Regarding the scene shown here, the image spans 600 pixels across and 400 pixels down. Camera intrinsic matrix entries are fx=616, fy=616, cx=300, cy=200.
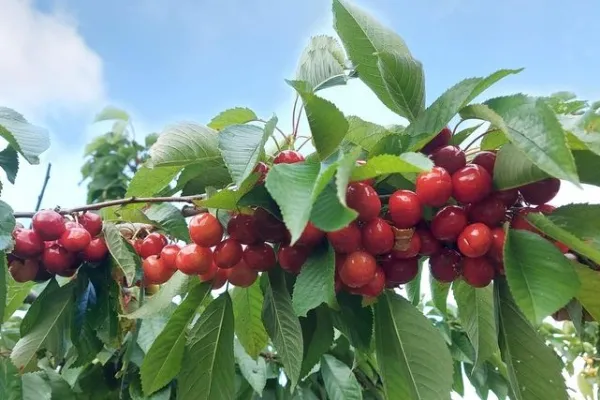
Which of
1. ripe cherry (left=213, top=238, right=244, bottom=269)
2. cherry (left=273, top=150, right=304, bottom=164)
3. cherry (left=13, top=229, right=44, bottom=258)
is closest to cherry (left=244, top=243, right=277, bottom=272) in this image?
ripe cherry (left=213, top=238, right=244, bottom=269)

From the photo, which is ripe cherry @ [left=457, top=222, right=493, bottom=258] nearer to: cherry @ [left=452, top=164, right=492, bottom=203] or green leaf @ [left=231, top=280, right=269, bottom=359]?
cherry @ [left=452, top=164, right=492, bottom=203]

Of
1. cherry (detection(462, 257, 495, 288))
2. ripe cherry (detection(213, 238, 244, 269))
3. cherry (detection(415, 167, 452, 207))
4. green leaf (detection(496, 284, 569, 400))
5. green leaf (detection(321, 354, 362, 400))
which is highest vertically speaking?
ripe cherry (detection(213, 238, 244, 269))

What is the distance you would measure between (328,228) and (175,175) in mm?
463

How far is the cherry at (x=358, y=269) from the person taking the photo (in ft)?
2.60

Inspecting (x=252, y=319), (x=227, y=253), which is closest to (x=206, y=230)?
(x=227, y=253)

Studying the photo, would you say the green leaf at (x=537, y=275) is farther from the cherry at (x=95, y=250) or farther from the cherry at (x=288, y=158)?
the cherry at (x=95, y=250)

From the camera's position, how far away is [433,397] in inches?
32.9

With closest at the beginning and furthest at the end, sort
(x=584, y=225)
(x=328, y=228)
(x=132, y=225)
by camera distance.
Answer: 1. (x=328, y=228)
2. (x=584, y=225)
3. (x=132, y=225)

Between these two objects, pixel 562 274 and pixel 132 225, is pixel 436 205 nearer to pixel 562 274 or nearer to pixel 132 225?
pixel 562 274

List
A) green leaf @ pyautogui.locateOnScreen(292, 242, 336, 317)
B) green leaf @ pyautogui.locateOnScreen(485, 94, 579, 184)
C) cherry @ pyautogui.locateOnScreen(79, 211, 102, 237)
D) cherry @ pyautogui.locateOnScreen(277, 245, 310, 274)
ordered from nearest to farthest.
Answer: green leaf @ pyautogui.locateOnScreen(485, 94, 579, 184)
green leaf @ pyautogui.locateOnScreen(292, 242, 336, 317)
cherry @ pyautogui.locateOnScreen(277, 245, 310, 274)
cherry @ pyautogui.locateOnScreen(79, 211, 102, 237)

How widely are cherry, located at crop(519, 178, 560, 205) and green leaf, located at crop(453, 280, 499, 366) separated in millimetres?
288

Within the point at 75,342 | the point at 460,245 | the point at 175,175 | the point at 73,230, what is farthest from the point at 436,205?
the point at 75,342

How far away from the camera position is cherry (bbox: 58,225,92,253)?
1.15 m

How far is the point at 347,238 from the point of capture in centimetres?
79
